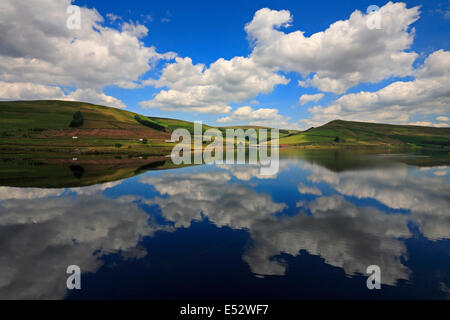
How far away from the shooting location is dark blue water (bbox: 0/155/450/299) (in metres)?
10.8

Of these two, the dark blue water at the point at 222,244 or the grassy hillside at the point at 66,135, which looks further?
the grassy hillside at the point at 66,135

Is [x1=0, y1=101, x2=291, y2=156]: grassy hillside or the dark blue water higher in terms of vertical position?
[x1=0, y1=101, x2=291, y2=156]: grassy hillside

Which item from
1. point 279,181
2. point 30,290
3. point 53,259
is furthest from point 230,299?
point 279,181

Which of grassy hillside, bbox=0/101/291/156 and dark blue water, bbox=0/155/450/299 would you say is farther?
grassy hillside, bbox=0/101/291/156

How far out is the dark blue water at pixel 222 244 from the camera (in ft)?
35.4

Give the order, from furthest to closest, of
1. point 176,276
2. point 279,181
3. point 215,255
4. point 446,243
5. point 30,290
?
point 279,181 → point 446,243 → point 215,255 → point 176,276 → point 30,290

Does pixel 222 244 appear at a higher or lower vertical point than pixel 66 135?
lower

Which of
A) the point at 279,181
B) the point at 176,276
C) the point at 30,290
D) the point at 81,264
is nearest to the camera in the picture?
the point at 30,290

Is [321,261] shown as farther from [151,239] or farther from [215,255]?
[151,239]

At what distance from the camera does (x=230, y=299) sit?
32.9 ft

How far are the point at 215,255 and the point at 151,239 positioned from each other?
5728mm

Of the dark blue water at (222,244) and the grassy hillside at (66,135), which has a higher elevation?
the grassy hillside at (66,135)

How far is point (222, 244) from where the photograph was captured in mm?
15555

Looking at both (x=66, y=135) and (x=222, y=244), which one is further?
(x=66, y=135)
